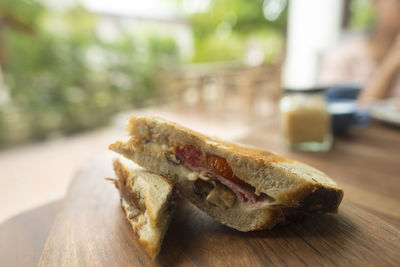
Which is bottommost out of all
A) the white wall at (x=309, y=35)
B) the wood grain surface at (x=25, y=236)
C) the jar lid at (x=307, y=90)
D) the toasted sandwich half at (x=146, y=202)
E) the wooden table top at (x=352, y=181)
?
the wood grain surface at (x=25, y=236)

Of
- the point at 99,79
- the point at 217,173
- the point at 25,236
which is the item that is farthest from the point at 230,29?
the point at 25,236

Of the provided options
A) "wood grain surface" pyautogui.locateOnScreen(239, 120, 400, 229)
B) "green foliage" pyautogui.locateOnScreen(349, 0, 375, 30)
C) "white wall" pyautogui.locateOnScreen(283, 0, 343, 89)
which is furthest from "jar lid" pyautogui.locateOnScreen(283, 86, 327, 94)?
"white wall" pyautogui.locateOnScreen(283, 0, 343, 89)

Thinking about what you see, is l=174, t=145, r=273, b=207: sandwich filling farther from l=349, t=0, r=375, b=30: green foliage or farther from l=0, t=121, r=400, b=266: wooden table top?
l=349, t=0, r=375, b=30: green foliage

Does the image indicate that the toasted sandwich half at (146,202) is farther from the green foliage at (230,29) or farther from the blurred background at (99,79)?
the green foliage at (230,29)

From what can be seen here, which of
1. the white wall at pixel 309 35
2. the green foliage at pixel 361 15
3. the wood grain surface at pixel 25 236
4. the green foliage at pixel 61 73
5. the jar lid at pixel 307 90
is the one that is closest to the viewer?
the wood grain surface at pixel 25 236

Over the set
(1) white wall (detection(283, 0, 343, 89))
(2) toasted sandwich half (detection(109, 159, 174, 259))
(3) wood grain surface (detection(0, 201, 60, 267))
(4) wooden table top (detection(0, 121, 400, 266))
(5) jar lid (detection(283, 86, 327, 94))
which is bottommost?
(3) wood grain surface (detection(0, 201, 60, 267))

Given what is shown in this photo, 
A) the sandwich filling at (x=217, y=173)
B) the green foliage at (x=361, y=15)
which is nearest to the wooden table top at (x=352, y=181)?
the sandwich filling at (x=217, y=173)

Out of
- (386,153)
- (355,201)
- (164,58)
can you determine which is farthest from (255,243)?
(164,58)

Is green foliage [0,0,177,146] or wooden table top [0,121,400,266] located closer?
wooden table top [0,121,400,266]
